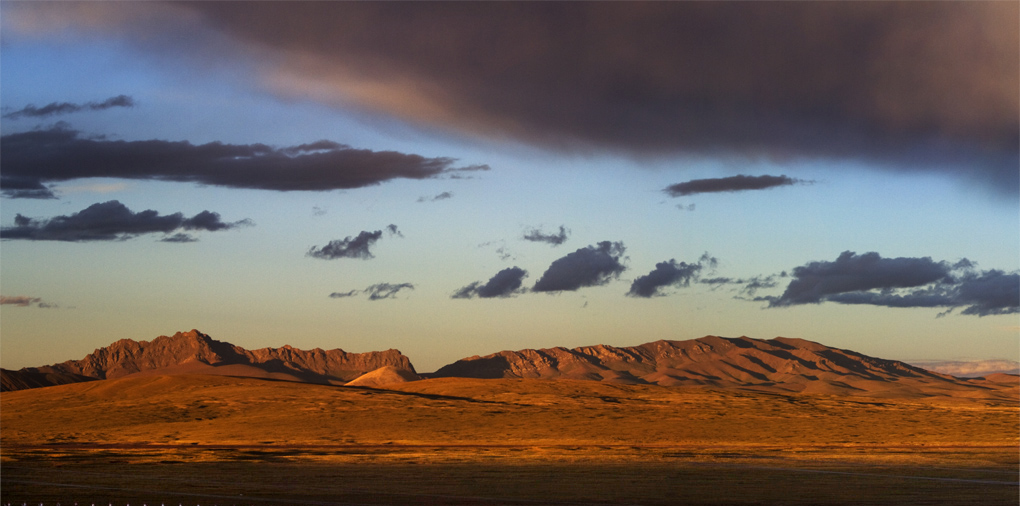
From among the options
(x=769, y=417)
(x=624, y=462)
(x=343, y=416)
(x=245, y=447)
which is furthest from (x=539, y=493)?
(x=769, y=417)

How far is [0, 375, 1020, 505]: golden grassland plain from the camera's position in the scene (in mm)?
65062

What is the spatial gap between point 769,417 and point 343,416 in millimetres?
68768

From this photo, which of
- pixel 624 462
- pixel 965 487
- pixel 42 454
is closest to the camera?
pixel 965 487

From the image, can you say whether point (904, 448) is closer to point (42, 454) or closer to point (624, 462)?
point (624, 462)

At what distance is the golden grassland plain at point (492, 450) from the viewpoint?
65062 mm

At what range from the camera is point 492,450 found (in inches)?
4259

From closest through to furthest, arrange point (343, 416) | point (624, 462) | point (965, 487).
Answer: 1. point (965, 487)
2. point (624, 462)
3. point (343, 416)

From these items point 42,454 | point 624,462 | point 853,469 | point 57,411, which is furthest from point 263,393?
point 853,469

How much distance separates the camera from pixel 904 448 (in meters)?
116

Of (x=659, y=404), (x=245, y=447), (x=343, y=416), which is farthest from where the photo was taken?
(x=659, y=404)

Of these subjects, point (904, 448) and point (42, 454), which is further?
point (904, 448)

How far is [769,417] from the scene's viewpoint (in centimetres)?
16250

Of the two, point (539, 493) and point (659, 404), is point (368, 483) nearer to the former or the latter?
point (539, 493)

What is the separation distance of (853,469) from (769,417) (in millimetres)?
80889
